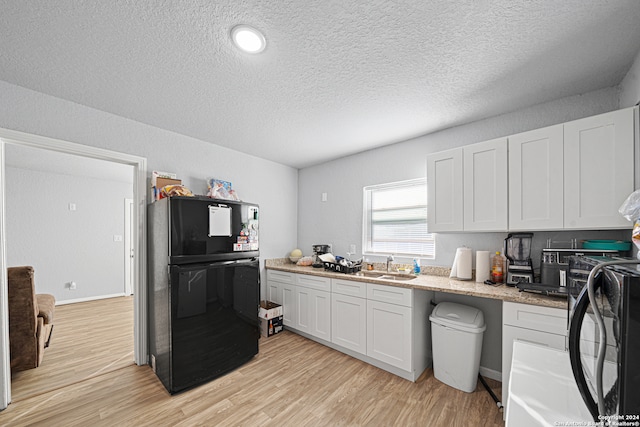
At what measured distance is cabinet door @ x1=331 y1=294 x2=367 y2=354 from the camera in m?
2.53

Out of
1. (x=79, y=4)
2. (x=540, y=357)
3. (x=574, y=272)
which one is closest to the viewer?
(x=574, y=272)

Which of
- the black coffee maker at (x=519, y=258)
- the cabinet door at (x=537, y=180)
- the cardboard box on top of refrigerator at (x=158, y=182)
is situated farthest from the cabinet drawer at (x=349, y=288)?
the cardboard box on top of refrigerator at (x=158, y=182)

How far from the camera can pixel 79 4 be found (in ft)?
4.03

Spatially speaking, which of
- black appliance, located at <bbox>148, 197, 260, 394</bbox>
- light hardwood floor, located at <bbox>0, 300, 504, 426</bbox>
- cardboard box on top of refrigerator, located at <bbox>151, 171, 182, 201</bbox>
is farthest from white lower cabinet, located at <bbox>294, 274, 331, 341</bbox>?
cardboard box on top of refrigerator, located at <bbox>151, 171, 182, 201</bbox>

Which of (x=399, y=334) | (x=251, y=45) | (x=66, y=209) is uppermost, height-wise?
(x=251, y=45)

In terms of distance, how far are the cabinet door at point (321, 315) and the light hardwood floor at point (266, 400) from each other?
1.28 ft

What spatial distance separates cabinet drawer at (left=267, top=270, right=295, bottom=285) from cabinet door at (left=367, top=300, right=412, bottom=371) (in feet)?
3.73

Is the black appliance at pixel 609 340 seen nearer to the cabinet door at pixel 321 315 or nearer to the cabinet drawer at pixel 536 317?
the cabinet drawer at pixel 536 317

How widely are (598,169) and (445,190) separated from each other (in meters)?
0.97

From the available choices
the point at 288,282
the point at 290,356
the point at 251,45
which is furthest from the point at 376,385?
the point at 251,45

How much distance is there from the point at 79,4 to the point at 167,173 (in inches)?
61.6

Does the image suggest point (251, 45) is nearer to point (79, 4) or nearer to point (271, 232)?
point (79, 4)

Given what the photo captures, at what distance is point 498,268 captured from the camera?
85.9 inches

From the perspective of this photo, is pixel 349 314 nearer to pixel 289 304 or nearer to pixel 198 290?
pixel 289 304
